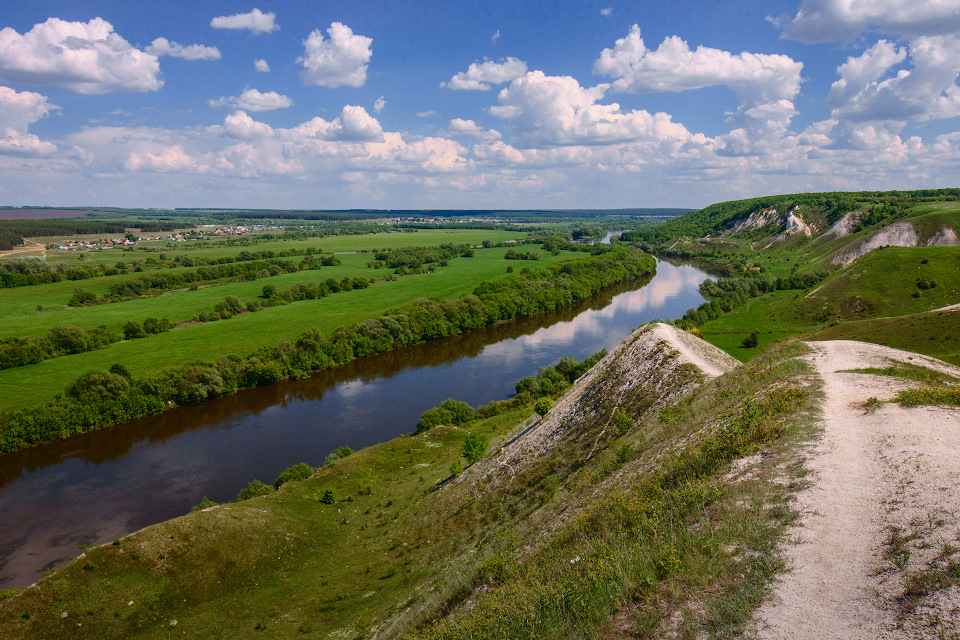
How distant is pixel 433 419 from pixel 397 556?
80.1ft

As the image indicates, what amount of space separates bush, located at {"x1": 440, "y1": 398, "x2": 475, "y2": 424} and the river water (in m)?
5.86

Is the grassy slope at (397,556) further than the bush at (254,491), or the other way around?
the bush at (254,491)

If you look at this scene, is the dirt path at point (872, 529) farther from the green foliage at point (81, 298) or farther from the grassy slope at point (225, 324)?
the green foliage at point (81, 298)

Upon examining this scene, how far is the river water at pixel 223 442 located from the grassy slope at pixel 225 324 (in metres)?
11.7

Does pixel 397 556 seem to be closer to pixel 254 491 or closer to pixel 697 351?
pixel 254 491

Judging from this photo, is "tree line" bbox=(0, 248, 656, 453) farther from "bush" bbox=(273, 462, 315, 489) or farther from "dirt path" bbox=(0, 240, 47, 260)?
"dirt path" bbox=(0, 240, 47, 260)

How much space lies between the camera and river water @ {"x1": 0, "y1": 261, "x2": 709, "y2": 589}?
125 ft

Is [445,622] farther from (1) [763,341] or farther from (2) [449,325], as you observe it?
(2) [449,325]

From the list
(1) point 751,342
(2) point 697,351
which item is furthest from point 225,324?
(1) point 751,342

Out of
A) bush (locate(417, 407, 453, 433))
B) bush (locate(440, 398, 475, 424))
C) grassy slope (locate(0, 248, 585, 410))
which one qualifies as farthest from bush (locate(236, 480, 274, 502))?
grassy slope (locate(0, 248, 585, 410))

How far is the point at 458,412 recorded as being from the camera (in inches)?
2031

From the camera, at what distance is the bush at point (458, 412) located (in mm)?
51156

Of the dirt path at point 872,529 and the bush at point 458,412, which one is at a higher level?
the dirt path at point 872,529

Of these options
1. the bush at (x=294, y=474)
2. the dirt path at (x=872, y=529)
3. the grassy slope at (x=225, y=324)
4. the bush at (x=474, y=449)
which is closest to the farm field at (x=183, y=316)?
the grassy slope at (x=225, y=324)
